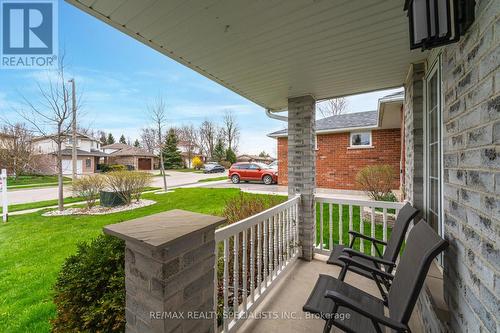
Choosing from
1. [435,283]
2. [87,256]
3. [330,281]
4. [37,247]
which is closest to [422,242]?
[435,283]

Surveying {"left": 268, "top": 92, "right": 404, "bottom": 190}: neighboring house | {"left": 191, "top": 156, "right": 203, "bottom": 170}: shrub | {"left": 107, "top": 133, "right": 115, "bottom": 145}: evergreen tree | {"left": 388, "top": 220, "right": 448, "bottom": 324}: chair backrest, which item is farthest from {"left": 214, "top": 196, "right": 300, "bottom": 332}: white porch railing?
{"left": 107, "top": 133, "right": 115, "bottom": 145}: evergreen tree

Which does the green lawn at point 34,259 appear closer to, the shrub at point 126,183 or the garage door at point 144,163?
the shrub at point 126,183

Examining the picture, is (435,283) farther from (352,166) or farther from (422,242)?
(352,166)

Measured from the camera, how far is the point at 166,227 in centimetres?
120

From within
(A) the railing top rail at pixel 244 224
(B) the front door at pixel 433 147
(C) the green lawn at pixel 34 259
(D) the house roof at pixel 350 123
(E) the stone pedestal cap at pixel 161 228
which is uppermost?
(D) the house roof at pixel 350 123

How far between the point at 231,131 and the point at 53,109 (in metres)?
26.3

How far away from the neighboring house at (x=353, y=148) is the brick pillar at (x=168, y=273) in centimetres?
815

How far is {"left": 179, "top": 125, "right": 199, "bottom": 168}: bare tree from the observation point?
34.6m

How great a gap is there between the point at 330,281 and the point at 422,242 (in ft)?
2.65

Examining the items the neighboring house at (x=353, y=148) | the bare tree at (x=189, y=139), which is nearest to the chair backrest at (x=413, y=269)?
the neighboring house at (x=353, y=148)

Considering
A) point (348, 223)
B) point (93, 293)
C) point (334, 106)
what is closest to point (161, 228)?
point (93, 293)

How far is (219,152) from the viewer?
3319 centimetres

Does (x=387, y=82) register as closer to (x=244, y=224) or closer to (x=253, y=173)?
(x=244, y=224)

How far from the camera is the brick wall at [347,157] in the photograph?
336 inches
